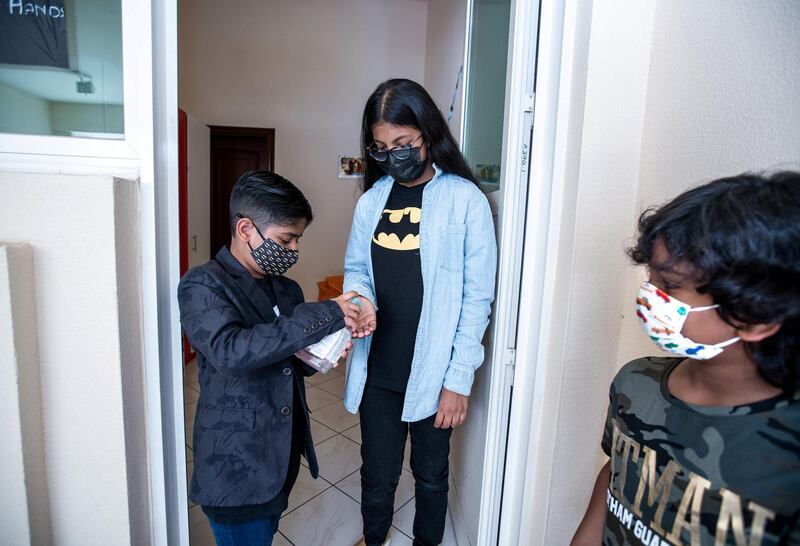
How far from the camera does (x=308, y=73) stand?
4305 millimetres

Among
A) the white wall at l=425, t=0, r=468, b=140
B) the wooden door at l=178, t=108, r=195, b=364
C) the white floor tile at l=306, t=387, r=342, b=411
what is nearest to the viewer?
the white floor tile at l=306, t=387, r=342, b=411

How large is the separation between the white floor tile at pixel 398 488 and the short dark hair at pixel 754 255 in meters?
1.69

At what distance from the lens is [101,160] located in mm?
957

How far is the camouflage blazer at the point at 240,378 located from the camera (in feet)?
2.91

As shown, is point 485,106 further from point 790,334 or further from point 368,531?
point 368,531

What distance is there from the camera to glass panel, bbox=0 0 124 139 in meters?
0.92

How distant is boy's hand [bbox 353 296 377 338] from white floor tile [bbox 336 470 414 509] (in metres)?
1.13

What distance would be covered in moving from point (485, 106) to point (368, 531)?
151cm

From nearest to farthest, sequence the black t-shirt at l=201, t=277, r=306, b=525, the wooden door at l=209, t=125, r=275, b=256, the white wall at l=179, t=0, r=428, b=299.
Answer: the black t-shirt at l=201, t=277, r=306, b=525, the white wall at l=179, t=0, r=428, b=299, the wooden door at l=209, t=125, r=275, b=256

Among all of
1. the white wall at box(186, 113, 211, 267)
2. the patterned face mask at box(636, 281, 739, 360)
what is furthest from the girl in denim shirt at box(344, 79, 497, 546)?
the white wall at box(186, 113, 211, 267)

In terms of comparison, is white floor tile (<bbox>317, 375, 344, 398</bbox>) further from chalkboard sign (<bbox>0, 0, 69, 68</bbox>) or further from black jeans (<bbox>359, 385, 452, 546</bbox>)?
chalkboard sign (<bbox>0, 0, 69, 68</bbox>)

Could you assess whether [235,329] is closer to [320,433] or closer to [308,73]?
[320,433]

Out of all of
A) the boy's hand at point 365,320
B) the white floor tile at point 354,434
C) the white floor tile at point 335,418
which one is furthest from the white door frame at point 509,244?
the white floor tile at point 335,418

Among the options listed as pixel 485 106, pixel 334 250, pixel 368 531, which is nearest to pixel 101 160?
pixel 485 106
